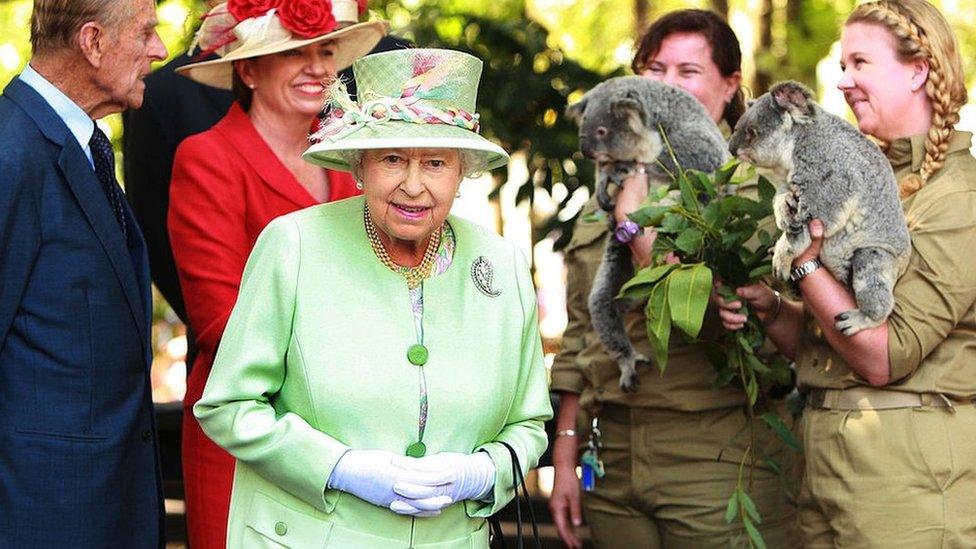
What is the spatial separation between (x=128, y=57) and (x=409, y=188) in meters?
0.95

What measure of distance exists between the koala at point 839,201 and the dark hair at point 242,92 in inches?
55.0

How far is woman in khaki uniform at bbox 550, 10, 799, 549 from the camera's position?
3.81m

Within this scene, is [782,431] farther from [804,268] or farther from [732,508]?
[804,268]

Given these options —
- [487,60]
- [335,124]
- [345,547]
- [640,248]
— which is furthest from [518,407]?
[487,60]

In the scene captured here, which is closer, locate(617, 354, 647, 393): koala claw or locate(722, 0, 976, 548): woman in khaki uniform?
locate(722, 0, 976, 548): woman in khaki uniform

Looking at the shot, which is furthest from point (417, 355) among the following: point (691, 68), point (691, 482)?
point (691, 68)

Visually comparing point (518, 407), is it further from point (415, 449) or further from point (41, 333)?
point (41, 333)

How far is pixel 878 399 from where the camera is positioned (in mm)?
3268

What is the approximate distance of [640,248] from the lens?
372 cm

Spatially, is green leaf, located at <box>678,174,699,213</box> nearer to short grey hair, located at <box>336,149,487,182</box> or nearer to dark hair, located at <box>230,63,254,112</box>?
short grey hair, located at <box>336,149,487,182</box>

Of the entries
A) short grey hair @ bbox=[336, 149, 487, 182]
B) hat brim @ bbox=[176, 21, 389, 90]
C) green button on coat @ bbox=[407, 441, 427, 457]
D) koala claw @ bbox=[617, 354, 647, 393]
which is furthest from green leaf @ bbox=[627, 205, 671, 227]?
green button on coat @ bbox=[407, 441, 427, 457]

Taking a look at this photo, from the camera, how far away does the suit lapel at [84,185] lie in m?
3.03

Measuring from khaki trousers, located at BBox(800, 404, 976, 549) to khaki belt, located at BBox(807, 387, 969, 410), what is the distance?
0.04 ft

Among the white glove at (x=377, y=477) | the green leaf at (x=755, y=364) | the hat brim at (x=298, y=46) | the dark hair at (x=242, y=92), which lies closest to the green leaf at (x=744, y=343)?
the green leaf at (x=755, y=364)
